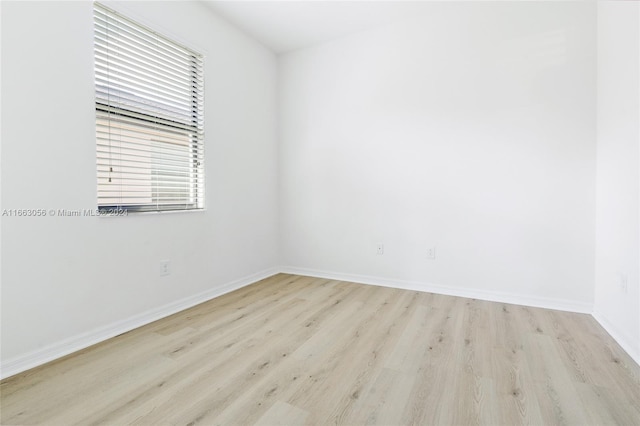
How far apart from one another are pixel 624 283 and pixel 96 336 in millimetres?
3365

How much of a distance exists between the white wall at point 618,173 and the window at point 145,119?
305 cm

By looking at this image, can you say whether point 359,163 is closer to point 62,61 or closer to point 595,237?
point 595,237

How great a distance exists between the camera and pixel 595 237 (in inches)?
93.0

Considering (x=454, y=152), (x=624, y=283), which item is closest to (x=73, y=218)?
(x=454, y=152)

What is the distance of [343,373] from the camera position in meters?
1.58

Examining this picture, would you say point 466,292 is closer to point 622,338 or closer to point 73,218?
point 622,338

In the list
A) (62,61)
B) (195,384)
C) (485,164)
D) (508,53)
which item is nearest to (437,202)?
(485,164)

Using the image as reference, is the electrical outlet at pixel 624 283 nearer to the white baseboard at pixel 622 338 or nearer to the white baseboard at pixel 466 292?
the white baseboard at pixel 622 338

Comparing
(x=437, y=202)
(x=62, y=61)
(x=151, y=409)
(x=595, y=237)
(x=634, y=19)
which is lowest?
(x=151, y=409)

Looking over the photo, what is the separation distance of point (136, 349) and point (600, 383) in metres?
2.53

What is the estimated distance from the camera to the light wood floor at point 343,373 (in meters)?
1.28

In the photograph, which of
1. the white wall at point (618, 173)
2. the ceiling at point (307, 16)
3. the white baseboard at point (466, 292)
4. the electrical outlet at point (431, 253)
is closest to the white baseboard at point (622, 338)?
the white wall at point (618, 173)

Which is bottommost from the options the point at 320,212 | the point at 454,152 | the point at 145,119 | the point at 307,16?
the point at 320,212

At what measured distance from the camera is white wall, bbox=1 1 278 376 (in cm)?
159
